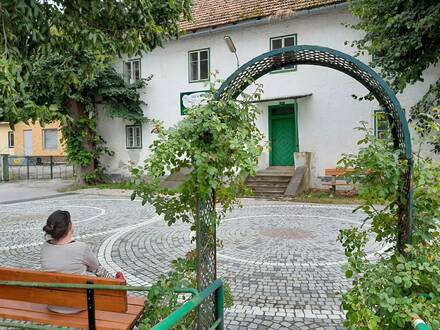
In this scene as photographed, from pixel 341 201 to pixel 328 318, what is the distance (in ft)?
27.6

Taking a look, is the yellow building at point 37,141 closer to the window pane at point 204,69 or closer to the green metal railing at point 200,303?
the window pane at point 204,69

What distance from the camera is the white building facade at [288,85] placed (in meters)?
13.7

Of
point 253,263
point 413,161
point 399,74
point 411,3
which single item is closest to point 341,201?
point 399,74

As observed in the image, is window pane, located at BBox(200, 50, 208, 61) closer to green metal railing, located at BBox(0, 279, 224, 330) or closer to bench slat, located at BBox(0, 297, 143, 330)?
bench slat, located at BBox(0, 297, 143, 330)

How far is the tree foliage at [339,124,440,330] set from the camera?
2.32 meters

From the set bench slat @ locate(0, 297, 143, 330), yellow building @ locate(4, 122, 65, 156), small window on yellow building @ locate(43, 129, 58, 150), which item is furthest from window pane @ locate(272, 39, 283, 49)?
small window on yellow building @ locate(43, 129, 58, 150)

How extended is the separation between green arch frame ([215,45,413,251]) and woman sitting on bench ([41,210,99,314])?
1.74m

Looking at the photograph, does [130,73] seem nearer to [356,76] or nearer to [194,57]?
[194,57]

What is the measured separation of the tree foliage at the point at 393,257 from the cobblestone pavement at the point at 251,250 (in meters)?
0.94

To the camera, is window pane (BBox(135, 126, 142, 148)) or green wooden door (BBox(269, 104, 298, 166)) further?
window pane (BBox(135, 126, 142, 148))

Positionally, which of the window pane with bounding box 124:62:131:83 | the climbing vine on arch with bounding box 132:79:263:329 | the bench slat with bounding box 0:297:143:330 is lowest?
the bench slat with bounding box 0:297:143:330

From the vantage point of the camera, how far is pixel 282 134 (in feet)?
51.7

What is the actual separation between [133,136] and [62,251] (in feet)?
51.5

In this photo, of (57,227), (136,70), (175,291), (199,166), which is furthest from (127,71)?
(175,291)
